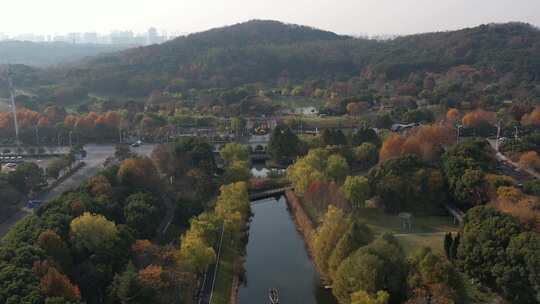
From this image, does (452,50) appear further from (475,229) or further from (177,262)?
(177,262)

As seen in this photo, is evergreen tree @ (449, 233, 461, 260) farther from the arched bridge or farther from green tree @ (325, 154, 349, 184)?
the arched bridge

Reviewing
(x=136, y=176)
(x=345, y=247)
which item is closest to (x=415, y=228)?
(x=345, y=247)

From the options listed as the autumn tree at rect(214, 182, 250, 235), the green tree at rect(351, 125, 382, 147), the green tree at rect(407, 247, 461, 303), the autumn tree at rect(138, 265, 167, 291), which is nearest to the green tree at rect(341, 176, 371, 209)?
the autumn tree at rect(214, 182, 250, 235)

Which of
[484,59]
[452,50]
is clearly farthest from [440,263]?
[452,50]

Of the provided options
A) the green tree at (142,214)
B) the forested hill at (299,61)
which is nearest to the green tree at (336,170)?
the green tree at (142,214)

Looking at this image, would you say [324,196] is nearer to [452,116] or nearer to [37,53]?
[452,116]

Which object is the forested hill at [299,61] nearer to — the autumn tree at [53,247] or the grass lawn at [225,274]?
the grass lawn at [225,274]

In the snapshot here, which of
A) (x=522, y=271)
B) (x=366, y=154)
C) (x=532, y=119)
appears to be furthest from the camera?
(x=532, y=119)
